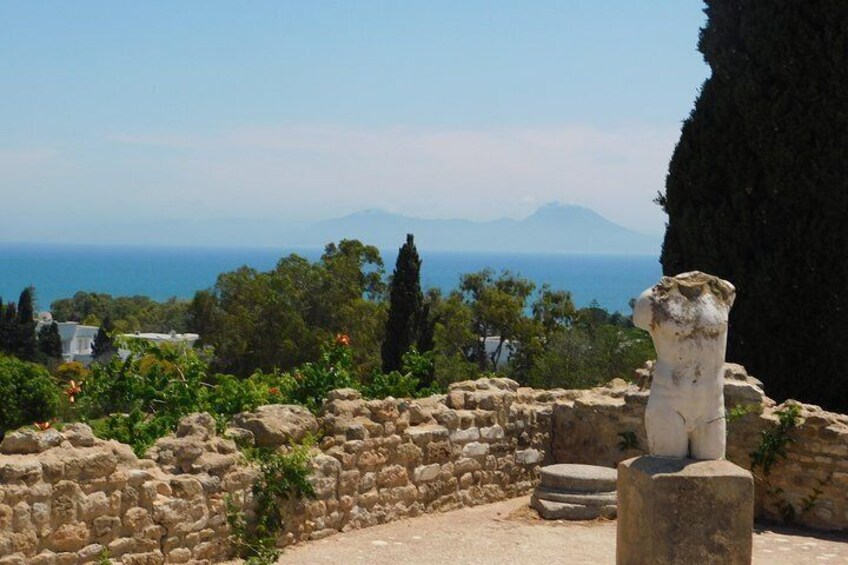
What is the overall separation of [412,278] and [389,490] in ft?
63.2

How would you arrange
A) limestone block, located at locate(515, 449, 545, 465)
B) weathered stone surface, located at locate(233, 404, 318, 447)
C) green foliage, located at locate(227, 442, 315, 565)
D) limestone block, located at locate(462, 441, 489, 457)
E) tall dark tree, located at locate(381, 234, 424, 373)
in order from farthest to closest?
tall dark tree, located at locate(381, 234, 424, 373)
limestone block, located at locate(515, 449, 545, 465)
limestone block, located at locate(462, 441, 489, 457)
weathered stone surface, located at locate(233, 404, 318, 447)
green foliage, located at locate(227, 442, 315, 565)

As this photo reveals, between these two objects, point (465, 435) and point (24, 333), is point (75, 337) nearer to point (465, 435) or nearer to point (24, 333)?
point (24, 333)

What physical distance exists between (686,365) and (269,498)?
354cm

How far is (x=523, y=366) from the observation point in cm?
3738

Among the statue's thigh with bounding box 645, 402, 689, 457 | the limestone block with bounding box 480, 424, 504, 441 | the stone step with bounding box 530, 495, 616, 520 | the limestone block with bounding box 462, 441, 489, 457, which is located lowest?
the stone step with bounding box 530, 495, 616, 520

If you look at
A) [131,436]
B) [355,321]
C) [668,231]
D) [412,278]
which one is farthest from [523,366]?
[131,436]

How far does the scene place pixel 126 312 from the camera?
78.2m

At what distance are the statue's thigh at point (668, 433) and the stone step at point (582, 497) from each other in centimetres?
304

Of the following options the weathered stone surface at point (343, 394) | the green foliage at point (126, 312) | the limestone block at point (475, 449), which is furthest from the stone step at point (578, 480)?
the green foliage at point (126, 312)

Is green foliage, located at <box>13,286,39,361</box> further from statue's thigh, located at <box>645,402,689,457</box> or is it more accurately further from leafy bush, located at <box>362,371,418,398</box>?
statue's thigh, located at <box>645,402,689,457</box>

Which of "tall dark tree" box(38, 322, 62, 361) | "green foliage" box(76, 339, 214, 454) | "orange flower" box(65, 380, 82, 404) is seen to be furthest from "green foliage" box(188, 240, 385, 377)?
"orange flower" box(65, 380, 82, 404)

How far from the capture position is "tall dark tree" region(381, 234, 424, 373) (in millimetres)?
28375

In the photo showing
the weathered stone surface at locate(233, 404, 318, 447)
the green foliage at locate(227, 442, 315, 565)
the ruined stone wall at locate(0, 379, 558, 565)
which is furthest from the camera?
the weathered stone surface at locate(233, 404, 318, 447)

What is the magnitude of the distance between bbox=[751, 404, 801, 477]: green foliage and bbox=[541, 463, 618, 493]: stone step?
4.81ft
